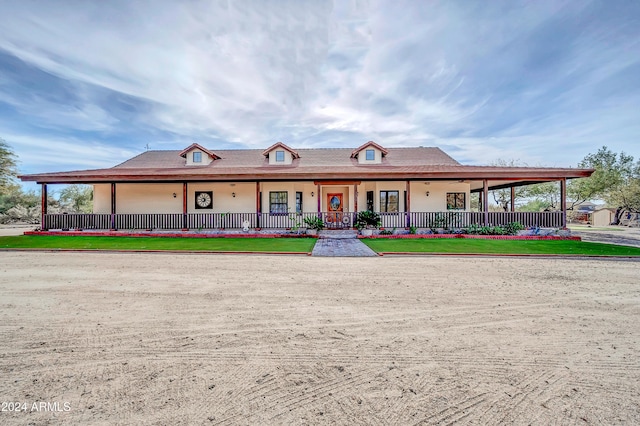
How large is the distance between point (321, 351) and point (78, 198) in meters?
47.8

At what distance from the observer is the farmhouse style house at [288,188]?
1438 centimetres

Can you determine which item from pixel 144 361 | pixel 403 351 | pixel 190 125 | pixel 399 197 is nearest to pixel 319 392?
pixel 403 351

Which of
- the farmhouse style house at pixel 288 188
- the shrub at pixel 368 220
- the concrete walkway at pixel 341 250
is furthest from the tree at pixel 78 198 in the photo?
the concrete walkway at pixel 341 250

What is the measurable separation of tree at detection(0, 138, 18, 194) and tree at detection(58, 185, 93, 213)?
5411 millimetres

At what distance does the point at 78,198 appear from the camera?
120 ft

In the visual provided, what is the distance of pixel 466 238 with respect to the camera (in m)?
13.4

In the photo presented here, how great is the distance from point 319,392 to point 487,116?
1164 inches

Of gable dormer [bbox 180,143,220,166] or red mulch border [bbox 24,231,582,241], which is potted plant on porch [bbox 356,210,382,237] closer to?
red mulch border [bbox 24,231,582,241]

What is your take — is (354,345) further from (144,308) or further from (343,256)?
(343,256)

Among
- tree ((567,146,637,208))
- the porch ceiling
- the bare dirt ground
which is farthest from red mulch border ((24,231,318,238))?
tree ((567,146,637,208))

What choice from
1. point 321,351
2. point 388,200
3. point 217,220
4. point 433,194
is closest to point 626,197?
point 433,194

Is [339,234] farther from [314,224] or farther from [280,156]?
[280,156]

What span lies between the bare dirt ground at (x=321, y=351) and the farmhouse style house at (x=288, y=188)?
947cm

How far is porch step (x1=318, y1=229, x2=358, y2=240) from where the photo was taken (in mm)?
13677
